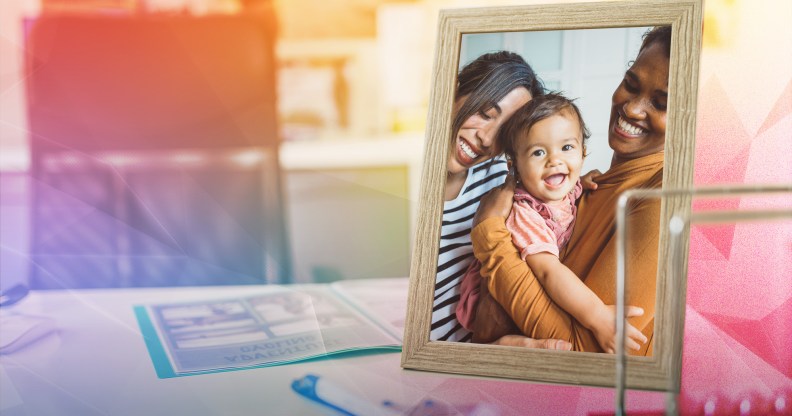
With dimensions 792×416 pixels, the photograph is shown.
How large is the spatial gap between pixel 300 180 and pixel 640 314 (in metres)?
0.94

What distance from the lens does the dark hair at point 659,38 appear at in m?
0.84

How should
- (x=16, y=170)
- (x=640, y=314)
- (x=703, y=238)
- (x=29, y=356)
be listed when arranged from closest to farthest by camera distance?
(x=640, y=314) → (x=29, y=356) → (x=703, y=238) → (x=16, y=170)

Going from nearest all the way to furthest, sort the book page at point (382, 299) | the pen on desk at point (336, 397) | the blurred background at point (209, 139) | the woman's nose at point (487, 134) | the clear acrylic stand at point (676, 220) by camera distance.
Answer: the clear acrylic stand at point (676, 220) → the pen on desk at point (336, 397) → the woman's nose at point (487, 134) → the book page at point (382, 299) → the blurred background at point (209, 139)

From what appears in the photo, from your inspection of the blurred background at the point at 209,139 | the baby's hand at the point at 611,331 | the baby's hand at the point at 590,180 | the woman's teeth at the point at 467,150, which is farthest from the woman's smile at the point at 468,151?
the blurred background at the point at 209,139

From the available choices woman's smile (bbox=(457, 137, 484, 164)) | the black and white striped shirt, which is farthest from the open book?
woman's smile (bbox=(457, 137, 484, 164))

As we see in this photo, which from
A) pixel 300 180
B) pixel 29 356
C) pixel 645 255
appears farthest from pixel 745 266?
pixel 29 356

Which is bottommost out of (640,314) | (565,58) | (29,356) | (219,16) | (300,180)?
(29,356)

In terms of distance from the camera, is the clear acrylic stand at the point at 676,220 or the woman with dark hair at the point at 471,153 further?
the woman with dark hair at the point at 471,153

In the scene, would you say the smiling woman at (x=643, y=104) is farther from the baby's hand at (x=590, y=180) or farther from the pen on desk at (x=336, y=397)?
the pen on desk at (x=336, y=397)

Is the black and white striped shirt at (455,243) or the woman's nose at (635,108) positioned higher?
the woman's nose at (635,108)

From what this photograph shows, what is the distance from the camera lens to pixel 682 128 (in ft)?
2.65

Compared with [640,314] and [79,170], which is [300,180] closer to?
[79,170]

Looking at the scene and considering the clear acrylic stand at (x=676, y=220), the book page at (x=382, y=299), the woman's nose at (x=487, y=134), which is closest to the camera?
the clear acrylic stand at (x=676, y=220)

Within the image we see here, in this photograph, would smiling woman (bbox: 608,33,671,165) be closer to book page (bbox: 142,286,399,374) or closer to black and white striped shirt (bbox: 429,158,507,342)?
black and white striped shirt (bbox: 429,158,507,342)
